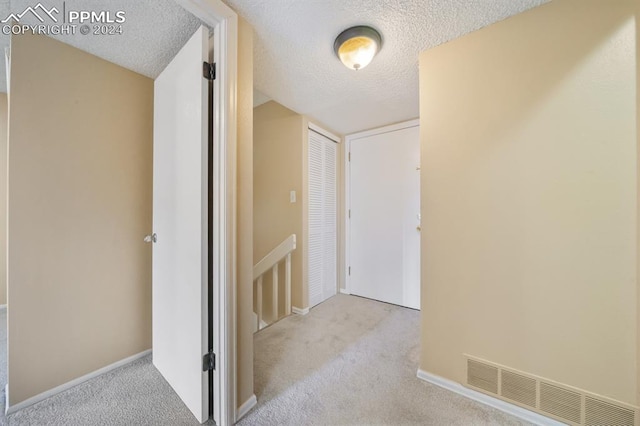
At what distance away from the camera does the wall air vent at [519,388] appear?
3.81 feet

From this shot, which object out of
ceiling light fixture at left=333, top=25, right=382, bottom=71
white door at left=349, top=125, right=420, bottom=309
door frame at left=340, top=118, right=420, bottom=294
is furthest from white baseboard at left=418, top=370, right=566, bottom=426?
ceiling light fixture at left=333, top=25, right=382, bottom=71

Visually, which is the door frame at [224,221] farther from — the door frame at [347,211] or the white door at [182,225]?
the door frame at [347,211]

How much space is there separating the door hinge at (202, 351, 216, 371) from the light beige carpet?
0.31 metres

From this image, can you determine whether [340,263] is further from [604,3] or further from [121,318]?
[604,3]

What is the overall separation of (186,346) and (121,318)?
0.74 metres

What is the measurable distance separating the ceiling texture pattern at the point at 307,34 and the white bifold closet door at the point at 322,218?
863 mm

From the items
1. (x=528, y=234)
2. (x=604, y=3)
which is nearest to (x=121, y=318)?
(x=528, y=234)

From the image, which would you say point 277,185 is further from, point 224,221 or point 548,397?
point 548,397

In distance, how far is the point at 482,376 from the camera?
1277 millimetres

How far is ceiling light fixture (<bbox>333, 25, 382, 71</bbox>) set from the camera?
1.28m

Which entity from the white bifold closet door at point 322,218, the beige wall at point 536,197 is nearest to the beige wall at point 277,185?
the white bifold closet door at point 322,218

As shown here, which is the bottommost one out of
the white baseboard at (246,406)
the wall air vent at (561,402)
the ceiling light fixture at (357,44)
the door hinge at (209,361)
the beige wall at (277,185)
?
the white baseboard at (246,406)

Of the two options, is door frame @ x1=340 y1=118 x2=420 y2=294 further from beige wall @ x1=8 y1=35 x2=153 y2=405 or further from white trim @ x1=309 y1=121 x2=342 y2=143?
beige wall @ x1=8 y1=35 x2=153 y2=405

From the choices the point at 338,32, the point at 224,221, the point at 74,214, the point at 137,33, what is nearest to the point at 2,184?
the point at 74,214
